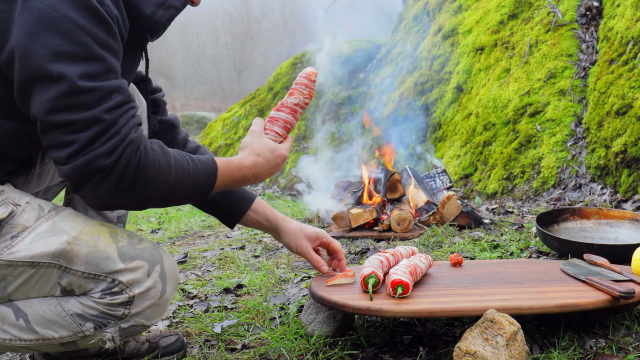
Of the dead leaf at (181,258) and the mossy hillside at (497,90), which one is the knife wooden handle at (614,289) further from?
the dead leaf at (181,258)

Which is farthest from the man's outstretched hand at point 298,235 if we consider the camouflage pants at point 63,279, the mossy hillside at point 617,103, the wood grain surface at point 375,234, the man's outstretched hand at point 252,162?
the mossy hillside at point 617,103

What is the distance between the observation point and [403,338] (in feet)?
7.20

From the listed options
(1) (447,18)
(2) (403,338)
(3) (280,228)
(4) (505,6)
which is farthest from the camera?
(1) (447,18)

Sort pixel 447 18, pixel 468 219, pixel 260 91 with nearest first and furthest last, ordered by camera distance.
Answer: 1. pixel 468 219
2. pixel 447 18
3. pixel 260 91

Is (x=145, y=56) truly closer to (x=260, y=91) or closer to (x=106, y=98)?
(x=106, y=98)

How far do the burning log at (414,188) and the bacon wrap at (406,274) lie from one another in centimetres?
213

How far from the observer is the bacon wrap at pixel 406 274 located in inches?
77.9

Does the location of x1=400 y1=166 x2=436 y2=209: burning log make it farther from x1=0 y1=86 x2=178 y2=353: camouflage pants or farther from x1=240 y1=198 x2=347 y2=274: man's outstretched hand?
x1=0 y1=86 x2=178 y2=353: camouflage pants

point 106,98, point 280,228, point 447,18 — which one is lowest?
point 280,228

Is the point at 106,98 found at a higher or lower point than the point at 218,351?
higher

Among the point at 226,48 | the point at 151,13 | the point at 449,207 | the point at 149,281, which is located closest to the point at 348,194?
the point at 449,207

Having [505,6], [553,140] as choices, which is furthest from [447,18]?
[553,140]

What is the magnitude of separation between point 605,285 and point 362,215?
252cm

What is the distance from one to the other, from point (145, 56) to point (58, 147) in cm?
73
